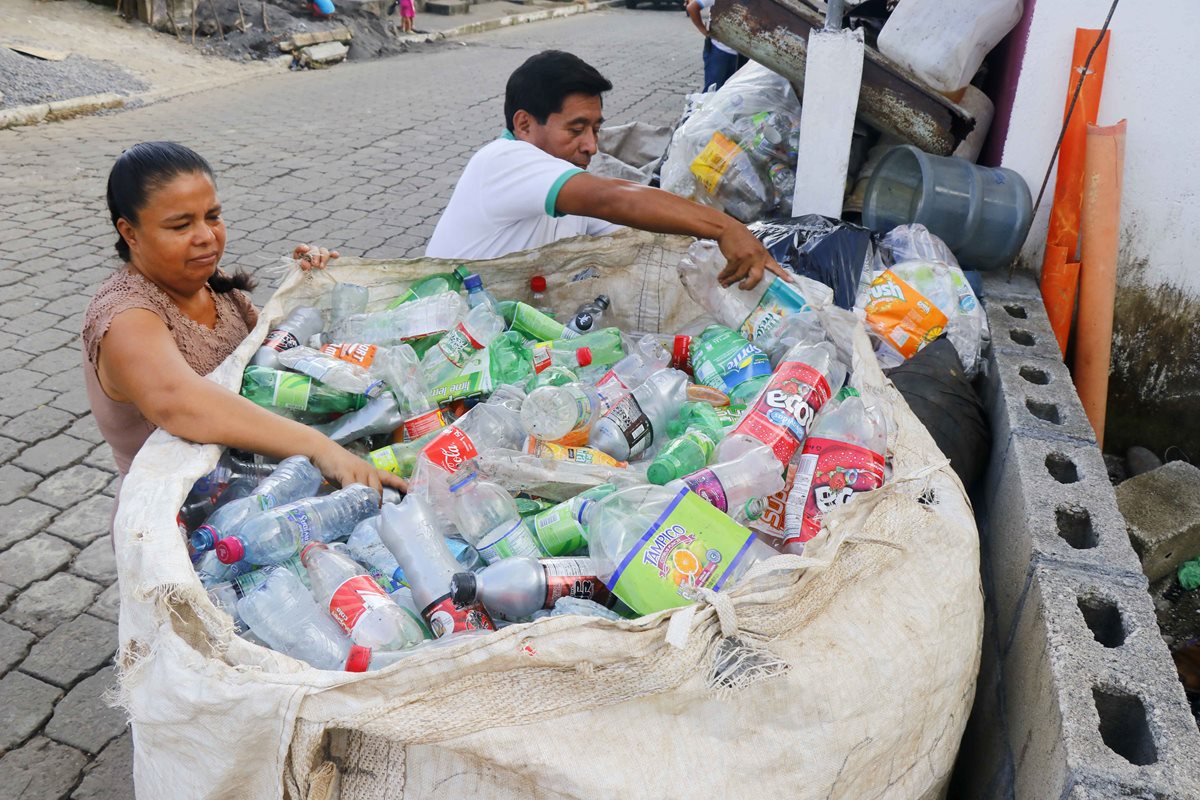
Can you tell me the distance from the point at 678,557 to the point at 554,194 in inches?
58.0

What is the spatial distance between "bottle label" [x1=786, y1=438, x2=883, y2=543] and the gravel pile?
29.7 feet

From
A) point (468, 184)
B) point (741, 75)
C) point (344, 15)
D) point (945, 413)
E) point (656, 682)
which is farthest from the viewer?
point (344, 15)

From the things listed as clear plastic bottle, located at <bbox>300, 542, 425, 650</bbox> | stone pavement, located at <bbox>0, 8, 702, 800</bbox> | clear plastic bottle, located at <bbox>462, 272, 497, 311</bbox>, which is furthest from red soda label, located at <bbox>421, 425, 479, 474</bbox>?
stone pavement, located at <bbox>0, 8, 702, 800</bbox>

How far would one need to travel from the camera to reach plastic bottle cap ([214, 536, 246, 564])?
1.68 metres

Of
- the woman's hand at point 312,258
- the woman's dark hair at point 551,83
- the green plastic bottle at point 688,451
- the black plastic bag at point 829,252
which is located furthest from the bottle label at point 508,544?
the woman's dark hair at point 551,83

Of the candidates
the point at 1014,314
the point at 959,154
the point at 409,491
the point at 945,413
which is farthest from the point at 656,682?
the point at 959,154

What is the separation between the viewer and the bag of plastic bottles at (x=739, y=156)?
13.5 feet

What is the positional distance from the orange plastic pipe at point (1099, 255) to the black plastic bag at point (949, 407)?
89 centimetres

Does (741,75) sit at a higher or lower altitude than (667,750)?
higher

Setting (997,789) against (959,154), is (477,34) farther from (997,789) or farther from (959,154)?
(997,789)

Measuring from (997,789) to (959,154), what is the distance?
3.15 metres

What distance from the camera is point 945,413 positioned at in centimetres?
250

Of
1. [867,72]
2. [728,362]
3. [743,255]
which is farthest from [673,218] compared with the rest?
[867,72]

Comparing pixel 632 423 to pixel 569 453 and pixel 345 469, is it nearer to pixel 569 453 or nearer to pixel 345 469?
pixel 569 453
